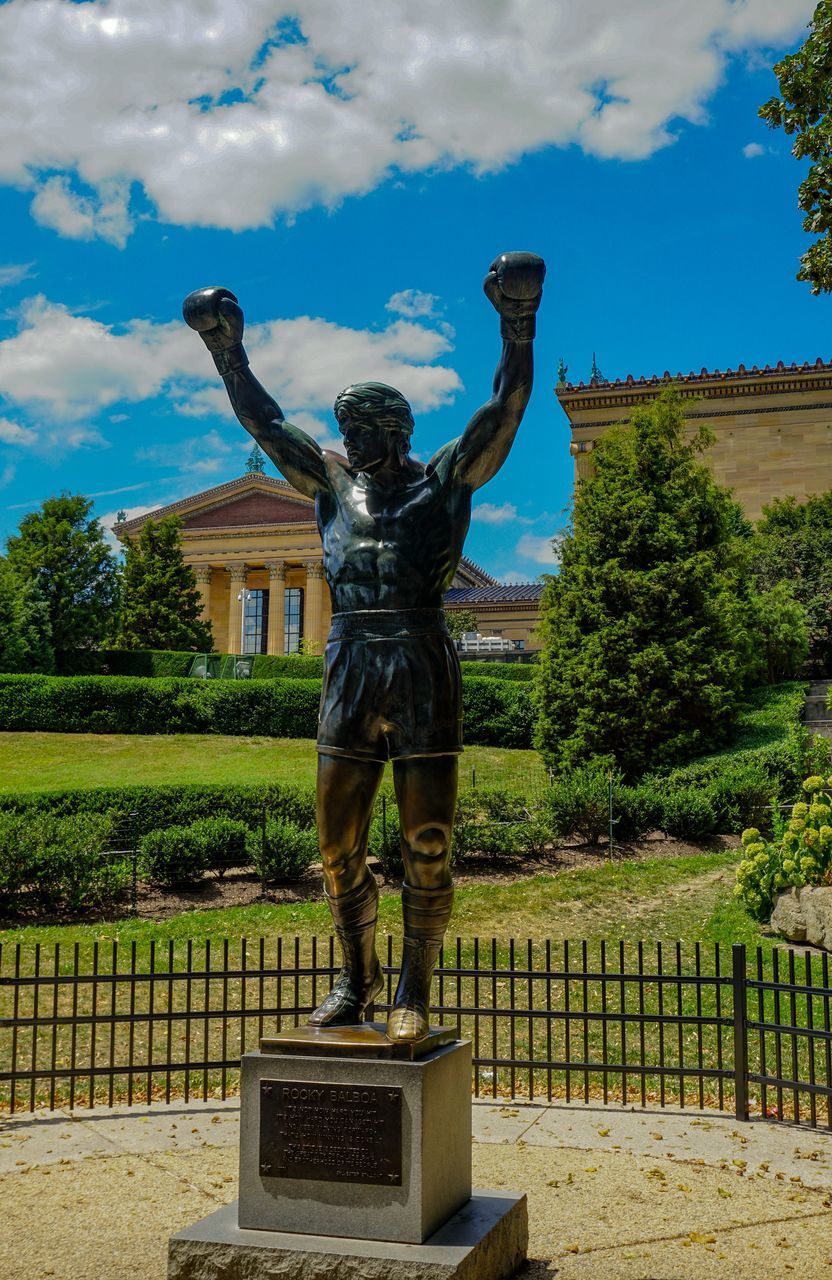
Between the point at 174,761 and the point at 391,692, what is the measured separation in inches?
870

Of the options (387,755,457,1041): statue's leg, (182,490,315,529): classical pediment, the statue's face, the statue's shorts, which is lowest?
(387,755,457,1041): statue's leg

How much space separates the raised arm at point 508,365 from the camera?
4.50m

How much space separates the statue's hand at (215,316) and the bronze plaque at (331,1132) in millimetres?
A: 3341

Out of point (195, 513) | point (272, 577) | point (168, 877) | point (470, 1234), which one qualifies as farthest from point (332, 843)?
point (195, 513)

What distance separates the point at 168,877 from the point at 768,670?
18082 mm

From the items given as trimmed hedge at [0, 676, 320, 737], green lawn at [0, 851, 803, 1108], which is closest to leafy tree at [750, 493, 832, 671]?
trimmed hedge at [0, 676, 320, 737]

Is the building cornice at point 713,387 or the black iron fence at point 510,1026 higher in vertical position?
the building cornice at point 713,387

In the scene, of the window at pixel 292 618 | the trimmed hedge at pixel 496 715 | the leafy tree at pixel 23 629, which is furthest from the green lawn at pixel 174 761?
the window at pixel 292 618

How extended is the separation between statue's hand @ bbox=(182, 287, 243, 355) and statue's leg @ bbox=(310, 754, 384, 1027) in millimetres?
2080

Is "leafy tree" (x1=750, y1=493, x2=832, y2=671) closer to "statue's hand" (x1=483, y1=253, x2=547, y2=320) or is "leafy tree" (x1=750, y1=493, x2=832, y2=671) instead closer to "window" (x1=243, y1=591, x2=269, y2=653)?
"statue's hand" (x1=483, y1=253, x2=547, y2=320)

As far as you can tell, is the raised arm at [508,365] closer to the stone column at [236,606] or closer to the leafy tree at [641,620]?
the leafy tree at [641,620]

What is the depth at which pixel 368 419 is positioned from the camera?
468cm

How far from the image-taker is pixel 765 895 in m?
11.7

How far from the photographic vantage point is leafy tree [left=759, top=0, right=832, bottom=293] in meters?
10.7
